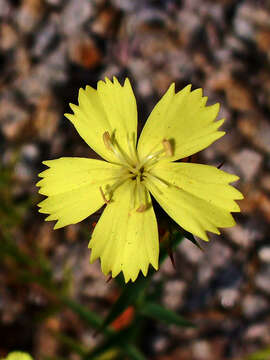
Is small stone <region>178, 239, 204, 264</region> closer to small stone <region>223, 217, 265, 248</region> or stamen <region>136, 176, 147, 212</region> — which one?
small stone <region>223, 217, 265, 248</region>

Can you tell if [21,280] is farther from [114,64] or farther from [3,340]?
[114,64]

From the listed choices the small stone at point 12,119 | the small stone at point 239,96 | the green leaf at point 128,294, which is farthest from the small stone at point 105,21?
the green leaf at point 128,294

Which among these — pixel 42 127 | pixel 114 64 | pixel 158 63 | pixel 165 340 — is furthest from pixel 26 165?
pixel 165 340

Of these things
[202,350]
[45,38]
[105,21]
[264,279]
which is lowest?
[202,350]

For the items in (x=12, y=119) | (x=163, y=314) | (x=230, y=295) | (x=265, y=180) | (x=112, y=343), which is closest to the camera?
(x=163, y=314)

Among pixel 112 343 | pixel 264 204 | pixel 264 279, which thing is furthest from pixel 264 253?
pixel 112 343

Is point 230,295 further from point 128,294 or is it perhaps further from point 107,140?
point 107,140
